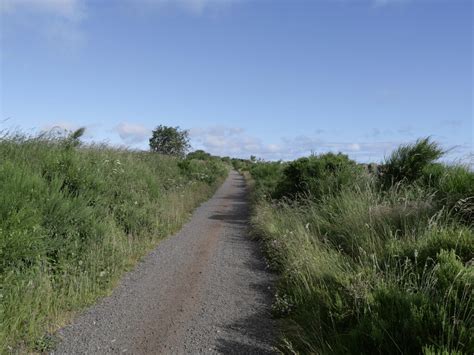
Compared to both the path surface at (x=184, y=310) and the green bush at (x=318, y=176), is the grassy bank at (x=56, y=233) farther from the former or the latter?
the green bush at (x=318, y=176)

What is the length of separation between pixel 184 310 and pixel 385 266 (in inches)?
113

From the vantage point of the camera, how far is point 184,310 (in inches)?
237

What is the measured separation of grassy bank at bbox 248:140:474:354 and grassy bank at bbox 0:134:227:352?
9.71 ft

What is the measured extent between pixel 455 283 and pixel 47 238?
5602mm

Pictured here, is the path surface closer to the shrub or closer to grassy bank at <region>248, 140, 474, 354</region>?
grassy bank at <region>248, 140, 474, 354</region>

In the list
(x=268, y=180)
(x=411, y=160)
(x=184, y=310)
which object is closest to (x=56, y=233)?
(x=184, y=310)

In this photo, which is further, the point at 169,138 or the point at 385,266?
the point at 169,138

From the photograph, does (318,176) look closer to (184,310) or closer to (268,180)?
(184,310)

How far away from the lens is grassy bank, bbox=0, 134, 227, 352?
5.15 metres

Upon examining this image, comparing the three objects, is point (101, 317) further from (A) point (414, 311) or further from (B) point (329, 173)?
(B) point (329, 173)

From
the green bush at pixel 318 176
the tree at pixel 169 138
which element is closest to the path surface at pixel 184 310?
the green bush at pixel 318 176

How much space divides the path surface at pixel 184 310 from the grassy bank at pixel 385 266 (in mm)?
448

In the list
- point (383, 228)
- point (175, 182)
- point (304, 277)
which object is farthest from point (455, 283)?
point (175, 182)

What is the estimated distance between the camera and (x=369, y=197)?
948 cm
